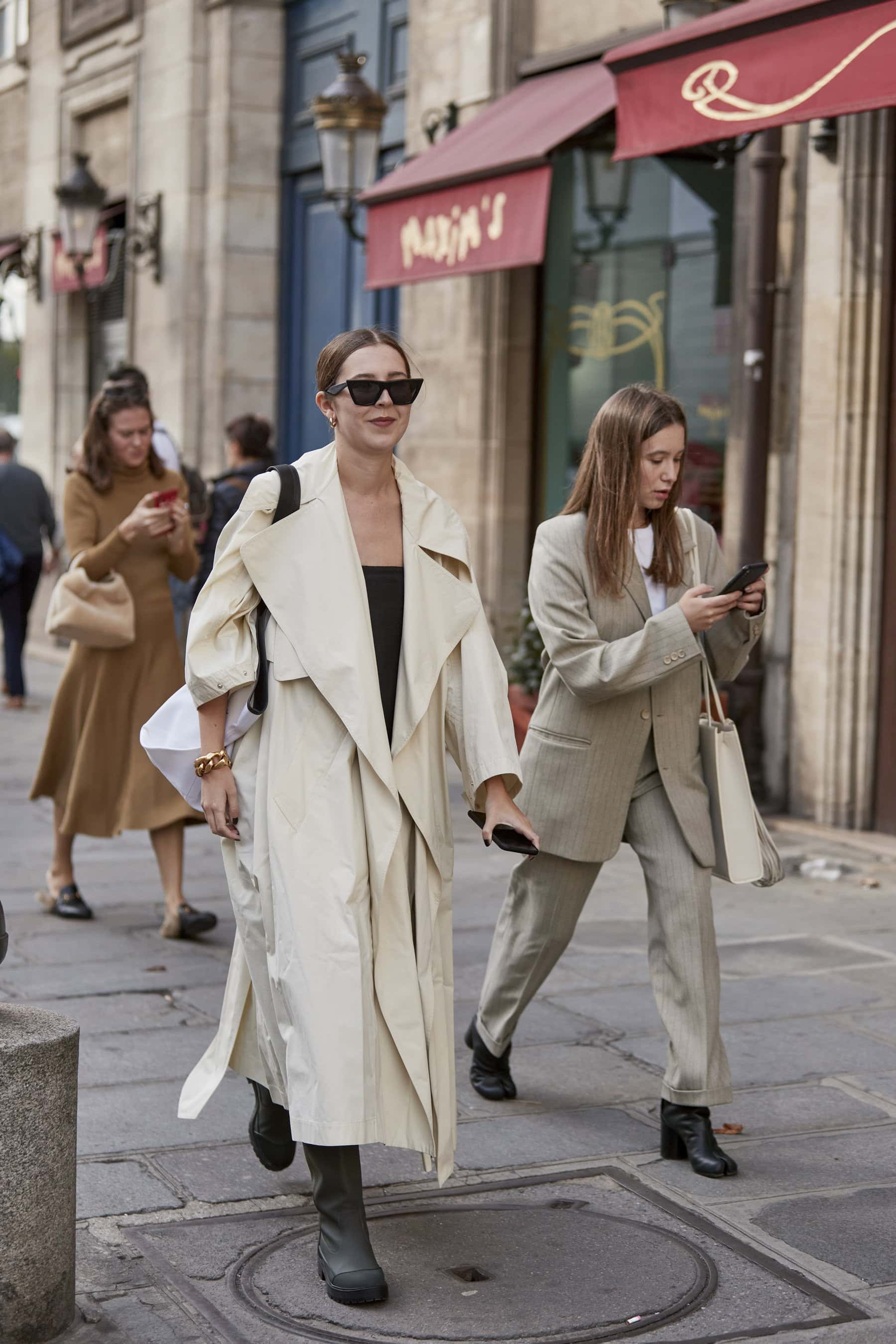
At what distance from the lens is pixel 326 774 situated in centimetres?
363

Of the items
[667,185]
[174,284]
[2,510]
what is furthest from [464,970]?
[174,284]

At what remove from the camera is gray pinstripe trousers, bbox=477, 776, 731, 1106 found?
419cm

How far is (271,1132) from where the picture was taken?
3.94 meters

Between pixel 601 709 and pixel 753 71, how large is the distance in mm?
3942

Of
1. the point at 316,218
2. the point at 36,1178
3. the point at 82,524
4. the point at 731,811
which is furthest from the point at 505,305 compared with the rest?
the point at 36,1178

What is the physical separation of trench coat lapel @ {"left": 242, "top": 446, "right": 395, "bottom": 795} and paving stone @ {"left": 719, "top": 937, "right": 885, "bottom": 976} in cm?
278

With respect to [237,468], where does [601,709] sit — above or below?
below

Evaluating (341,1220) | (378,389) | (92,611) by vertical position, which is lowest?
(341,1220)

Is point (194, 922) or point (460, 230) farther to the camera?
point (460, 230)

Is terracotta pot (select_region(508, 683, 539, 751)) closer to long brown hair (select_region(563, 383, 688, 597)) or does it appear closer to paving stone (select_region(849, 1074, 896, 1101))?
paving stone (select_region(849, 1074, 896, 1101))

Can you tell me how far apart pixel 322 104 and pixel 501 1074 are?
25.7 ft

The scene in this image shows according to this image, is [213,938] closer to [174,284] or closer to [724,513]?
[724,513]

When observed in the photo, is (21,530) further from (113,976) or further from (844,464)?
(113,976)

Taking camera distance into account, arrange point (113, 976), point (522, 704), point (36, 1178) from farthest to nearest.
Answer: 1. point (522, 704)
2. point (113, 976)
3. point (36, 1178)
